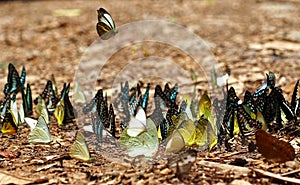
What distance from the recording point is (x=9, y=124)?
7.14 ft

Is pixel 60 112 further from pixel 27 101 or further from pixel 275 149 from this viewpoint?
pixel 275 149

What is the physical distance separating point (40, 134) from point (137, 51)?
192cm

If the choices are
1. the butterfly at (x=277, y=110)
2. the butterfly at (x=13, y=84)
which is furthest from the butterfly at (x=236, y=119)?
the butterfly at (x=13, y=84)

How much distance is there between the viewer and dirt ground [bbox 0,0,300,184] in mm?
1792

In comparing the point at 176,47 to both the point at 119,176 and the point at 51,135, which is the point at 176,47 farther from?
the point at 119,176

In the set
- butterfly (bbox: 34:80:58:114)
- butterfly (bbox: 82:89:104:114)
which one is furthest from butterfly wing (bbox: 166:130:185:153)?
butterfly (bbox: 34:80:58:114)

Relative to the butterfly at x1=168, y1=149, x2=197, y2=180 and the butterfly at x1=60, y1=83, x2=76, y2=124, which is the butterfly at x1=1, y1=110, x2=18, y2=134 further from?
the butterfly at x1=168, y1=149, x2=197, y2=180

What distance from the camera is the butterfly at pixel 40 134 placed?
2055 mm

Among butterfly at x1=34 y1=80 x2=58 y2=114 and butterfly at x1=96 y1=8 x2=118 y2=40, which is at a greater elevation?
butterfly at x1=96 y1=8 x2=118 y2=40

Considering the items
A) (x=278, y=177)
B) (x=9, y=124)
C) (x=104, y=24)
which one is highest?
(x=104, y=24)

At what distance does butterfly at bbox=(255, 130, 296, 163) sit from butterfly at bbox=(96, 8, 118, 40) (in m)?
0.71

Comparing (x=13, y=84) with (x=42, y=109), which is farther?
(x=13, y=84)

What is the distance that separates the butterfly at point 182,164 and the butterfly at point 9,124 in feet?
2.48

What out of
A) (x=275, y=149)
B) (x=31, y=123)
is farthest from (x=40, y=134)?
(x=275, y=149)
